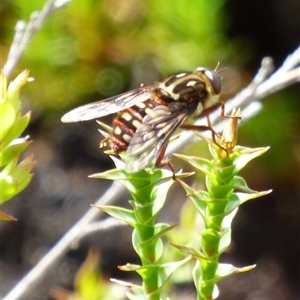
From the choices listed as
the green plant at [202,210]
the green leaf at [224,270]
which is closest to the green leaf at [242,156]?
the green plant at [202,210]

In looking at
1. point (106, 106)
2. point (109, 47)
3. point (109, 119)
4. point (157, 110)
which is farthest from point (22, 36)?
point (109, 119)

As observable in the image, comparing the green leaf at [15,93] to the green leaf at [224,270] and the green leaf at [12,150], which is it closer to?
the green leaf at [12,150]

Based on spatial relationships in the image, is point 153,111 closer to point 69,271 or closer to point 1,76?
point 1,76

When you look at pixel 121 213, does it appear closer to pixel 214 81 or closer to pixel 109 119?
pixel 214 81

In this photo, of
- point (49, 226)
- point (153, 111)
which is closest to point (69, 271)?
point (49, 226)

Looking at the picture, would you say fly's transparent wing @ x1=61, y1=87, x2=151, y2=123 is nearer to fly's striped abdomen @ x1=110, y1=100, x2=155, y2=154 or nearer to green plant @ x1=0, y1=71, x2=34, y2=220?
fly's striped abdomen @ x1=110, y1=100, x2=155, y2=154
